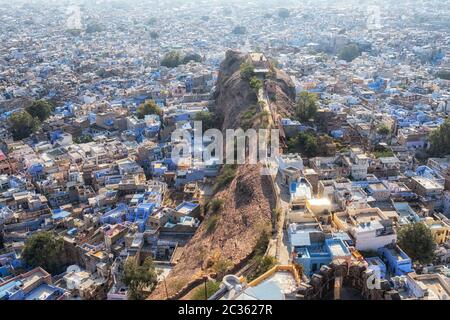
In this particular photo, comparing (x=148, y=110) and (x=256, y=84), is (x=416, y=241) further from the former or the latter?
(x=148, y=110)

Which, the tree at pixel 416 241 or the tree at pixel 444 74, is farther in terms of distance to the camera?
the tree at pixel 444 74

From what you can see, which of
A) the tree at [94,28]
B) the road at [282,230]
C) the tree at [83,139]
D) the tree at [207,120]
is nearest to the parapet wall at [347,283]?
the road at [282,230]

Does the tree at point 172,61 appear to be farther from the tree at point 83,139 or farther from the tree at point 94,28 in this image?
the tree at point 94,28

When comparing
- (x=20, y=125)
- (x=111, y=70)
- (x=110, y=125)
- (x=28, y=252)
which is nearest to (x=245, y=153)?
(x=28, y=252)

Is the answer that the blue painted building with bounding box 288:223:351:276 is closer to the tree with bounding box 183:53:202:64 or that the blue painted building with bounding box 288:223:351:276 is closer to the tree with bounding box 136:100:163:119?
the tree with bounding box 136:100:163:119

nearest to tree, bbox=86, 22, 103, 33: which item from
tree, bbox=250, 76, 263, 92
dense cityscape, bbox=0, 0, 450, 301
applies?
dense cityscape, bbox=0, 0, 450, 301

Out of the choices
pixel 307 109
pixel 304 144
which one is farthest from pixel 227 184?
pixel 307 109
